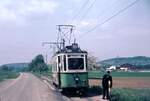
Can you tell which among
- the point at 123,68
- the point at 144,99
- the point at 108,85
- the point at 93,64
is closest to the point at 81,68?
the point at 108,85

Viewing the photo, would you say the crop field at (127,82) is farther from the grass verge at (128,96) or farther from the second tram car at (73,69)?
the second tram car at (73,69)

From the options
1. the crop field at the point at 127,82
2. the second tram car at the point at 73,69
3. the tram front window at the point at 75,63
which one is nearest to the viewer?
the second tram car at the point at 73,69

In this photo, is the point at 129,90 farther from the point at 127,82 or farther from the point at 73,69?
the point at 127,82

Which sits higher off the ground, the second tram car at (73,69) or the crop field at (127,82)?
the second tram car at (73,69)

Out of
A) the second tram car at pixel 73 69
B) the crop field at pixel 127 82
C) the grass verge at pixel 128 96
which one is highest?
the second tram car at pixel 73 69

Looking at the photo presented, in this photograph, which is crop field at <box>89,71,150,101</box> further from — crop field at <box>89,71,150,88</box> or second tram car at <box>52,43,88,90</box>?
second tram car at <box>52,43,88,90</box>

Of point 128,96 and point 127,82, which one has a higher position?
point 127,82

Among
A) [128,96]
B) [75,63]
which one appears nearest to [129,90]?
[75,63]

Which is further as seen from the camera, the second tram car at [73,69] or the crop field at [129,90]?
the second tram car at [73,69]

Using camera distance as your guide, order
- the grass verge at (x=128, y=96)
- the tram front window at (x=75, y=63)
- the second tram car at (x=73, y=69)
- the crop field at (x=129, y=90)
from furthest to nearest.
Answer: the tram front window at (x=75, y=63) → the second tram car at (x=73, y=69) → the crop field at (x=129, y=90) → the grass verge at (x=128, y=96)

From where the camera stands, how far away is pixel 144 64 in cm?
16262

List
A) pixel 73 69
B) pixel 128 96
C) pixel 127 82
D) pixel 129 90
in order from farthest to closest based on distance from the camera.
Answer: pixel 127 82 → pixel 129 90 → pixel 73 69 → pixel 128 96

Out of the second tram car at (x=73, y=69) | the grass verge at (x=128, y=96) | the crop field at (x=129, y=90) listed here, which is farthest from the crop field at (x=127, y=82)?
the second tram car at (x=73, y=69)

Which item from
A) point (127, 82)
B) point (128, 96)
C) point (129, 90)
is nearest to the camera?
point (128, 96)
